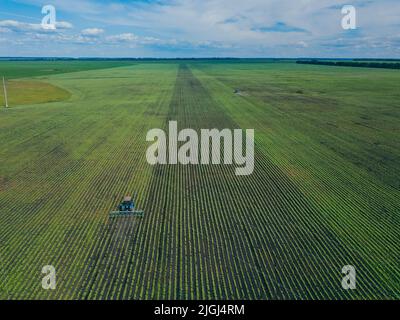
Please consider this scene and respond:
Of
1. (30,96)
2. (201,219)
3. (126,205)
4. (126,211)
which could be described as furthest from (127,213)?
(30,96)

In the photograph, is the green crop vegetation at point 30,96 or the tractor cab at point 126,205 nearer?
the tractor cab at point 126,205

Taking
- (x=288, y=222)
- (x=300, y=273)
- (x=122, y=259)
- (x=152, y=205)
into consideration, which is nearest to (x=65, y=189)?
(x=152, y=205)

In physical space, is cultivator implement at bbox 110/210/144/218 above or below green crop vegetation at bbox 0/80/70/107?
below

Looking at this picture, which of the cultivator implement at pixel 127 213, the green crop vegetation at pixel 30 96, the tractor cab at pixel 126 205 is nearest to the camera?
the cultivator implement at pixel 127 213

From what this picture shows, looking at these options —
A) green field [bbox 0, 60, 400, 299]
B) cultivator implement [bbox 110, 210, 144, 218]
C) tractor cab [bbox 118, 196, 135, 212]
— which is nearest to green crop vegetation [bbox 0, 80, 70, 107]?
green field [bbox 0, 60, 400, 299]

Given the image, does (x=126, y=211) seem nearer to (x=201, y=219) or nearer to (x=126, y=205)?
(x=126, y=205)

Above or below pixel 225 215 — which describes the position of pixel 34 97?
above

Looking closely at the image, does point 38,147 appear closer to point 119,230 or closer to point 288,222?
point 119,230

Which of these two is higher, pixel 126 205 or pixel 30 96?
pixel 30 96

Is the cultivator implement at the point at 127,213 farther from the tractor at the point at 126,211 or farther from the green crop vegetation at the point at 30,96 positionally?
the green crop vegetation at the point at 30,96

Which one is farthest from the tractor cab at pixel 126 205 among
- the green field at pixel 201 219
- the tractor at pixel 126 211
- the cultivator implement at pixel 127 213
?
the green field at pixel 201 219

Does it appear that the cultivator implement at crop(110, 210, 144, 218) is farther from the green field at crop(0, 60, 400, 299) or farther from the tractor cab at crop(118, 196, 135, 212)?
the green field at crop(0, 60, 400, 299)
